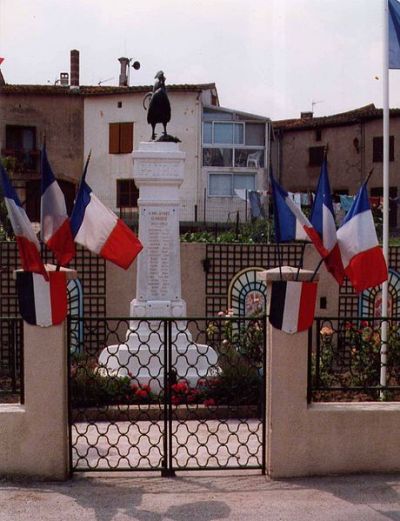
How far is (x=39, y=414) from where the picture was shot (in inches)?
261

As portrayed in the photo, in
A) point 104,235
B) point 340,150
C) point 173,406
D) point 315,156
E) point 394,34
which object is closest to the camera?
point 104,235

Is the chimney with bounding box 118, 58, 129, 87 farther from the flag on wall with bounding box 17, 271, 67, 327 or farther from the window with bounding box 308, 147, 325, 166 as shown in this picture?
the flag on wall with bounding box 17, 271, 67, 327

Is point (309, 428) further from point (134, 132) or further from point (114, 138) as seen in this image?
point (114, 138)

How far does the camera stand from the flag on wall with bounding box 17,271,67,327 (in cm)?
658

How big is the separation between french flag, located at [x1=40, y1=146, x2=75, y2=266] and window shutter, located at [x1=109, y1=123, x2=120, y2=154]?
25059mm

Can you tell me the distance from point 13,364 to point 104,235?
2271 mm

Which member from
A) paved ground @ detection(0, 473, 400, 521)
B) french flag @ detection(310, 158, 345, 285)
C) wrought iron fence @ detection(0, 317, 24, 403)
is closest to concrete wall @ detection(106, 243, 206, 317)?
wrought iron fence @ detection(0, 317, 24, 403)

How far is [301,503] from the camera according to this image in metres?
6.19

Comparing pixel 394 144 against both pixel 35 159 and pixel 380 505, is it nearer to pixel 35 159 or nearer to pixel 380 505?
pixel 35 159

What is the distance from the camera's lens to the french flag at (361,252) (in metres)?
6.53

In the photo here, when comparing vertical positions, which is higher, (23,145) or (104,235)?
(23,145)

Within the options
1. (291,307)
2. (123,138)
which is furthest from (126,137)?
(291,307)

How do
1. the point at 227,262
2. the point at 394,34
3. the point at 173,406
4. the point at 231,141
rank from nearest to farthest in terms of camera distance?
1. the point at 173,406
2. the point at 394,34
3. the point at 227,262
4. the point at 231,141

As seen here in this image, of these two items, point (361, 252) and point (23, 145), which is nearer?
point (361, 252)
